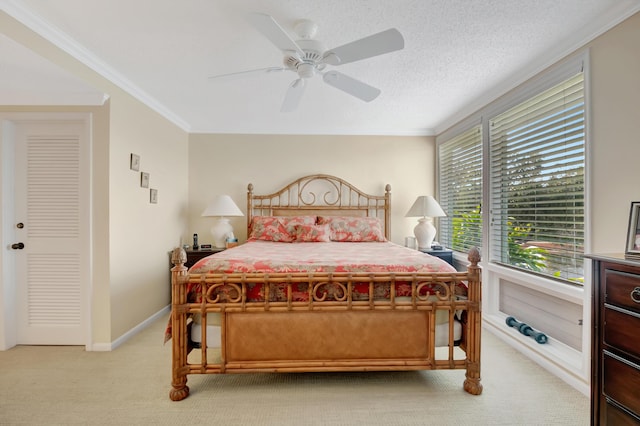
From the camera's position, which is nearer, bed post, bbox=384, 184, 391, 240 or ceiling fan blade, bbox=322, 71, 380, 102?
ceiling fan blade, bbox=322, 71, 380, 102

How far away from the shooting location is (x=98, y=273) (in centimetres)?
263

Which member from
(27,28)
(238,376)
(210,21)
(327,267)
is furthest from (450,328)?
(27,28)

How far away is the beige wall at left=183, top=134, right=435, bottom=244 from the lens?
14.2 ft

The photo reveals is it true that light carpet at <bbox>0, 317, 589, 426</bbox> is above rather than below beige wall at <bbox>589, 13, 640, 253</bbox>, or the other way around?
below

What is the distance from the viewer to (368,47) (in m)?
1.76

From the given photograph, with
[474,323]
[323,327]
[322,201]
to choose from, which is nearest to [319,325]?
[323,327]

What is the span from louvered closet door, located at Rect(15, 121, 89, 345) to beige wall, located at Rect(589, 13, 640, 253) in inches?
162

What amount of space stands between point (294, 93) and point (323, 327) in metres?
1.84

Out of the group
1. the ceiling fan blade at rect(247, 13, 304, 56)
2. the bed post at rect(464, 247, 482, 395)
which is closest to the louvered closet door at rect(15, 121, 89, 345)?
the ceiling fan blade at rect(247, 13, 304, 56)

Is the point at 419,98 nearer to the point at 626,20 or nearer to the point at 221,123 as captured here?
the point at 626,20

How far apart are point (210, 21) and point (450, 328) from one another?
261 centimetres

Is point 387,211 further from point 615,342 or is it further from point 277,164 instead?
point 615,342

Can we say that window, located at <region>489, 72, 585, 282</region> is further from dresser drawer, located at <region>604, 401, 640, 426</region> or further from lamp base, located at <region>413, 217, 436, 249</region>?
dresser drawer, located at <region>604, 401, 640, 426</region>

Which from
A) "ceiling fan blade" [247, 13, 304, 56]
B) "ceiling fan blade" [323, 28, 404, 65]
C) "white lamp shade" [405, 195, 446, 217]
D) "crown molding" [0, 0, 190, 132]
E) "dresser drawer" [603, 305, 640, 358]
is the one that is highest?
"crown molding" [0, 0, 190, 132]
